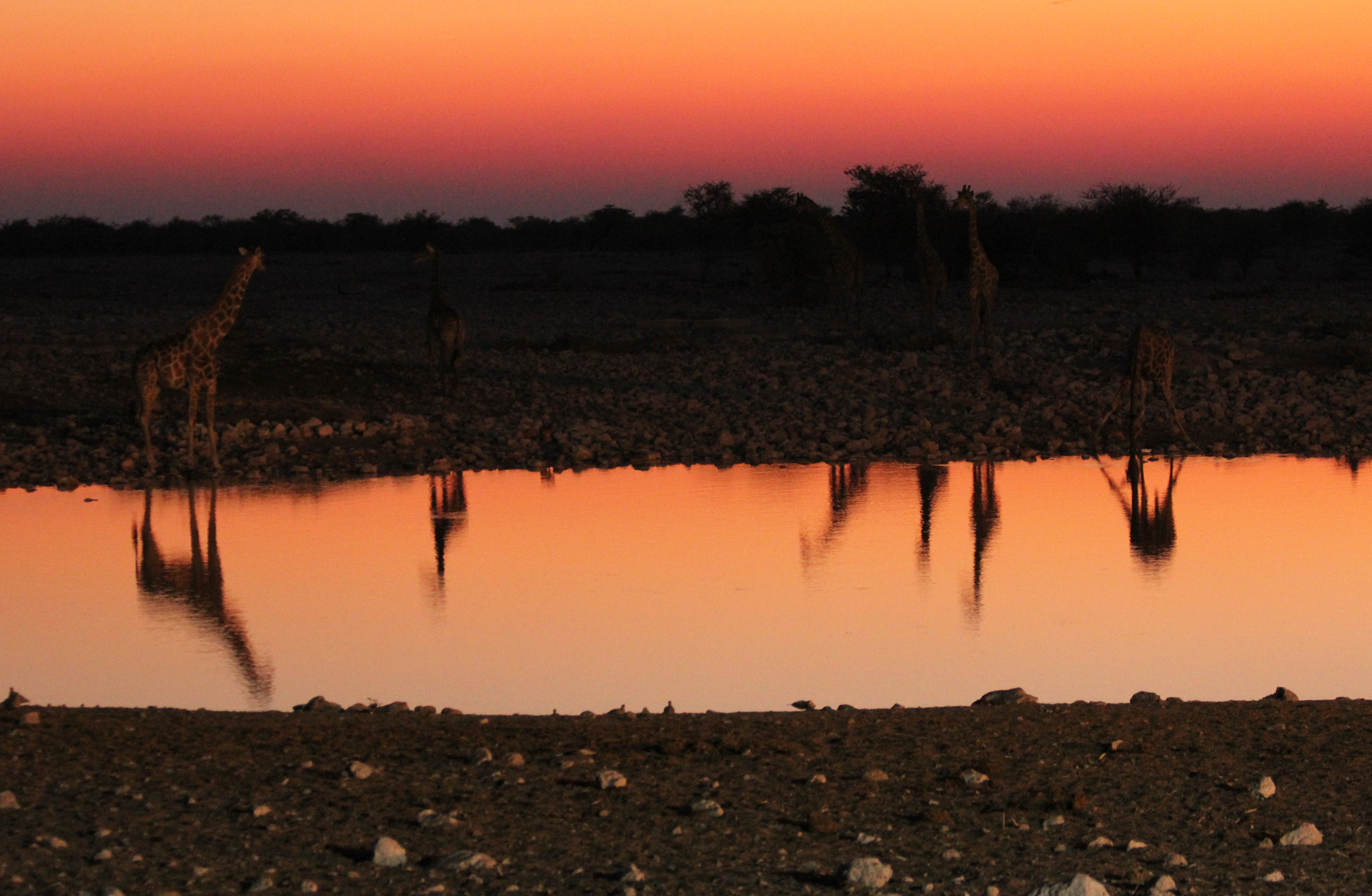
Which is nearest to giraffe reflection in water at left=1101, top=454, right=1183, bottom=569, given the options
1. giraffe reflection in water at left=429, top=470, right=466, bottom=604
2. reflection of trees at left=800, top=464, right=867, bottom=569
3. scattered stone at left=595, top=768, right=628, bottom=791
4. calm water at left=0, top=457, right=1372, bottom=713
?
calm water at left=0, top=457, right=1372, bottom=713

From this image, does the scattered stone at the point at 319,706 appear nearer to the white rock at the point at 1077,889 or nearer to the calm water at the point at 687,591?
the calm water at the point at 687,591

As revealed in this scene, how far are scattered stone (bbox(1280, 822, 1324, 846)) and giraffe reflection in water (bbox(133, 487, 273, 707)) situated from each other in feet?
15.0

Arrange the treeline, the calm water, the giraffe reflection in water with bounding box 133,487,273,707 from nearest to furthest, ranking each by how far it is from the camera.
→ the calm water, the giraffe reflection in water with bounding box 133,487,273,707, the treeline

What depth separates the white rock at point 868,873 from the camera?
4.62m

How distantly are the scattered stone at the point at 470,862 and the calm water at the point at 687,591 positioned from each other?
2684 mm

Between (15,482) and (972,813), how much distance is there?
1162 cm

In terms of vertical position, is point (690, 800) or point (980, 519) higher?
point (690, 800)

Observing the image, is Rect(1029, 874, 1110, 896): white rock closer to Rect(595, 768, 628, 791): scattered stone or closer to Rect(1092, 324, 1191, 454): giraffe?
Rect(595, 768, 628, 791): scattered stone

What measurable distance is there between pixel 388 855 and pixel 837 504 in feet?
29.7

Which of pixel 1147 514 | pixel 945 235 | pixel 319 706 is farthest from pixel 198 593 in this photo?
pixel 945 235

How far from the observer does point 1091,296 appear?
36.3 meters

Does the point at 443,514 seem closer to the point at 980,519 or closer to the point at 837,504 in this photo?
the point at 837,504

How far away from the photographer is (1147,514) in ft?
43.1

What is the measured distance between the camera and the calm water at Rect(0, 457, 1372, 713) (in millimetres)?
8008
